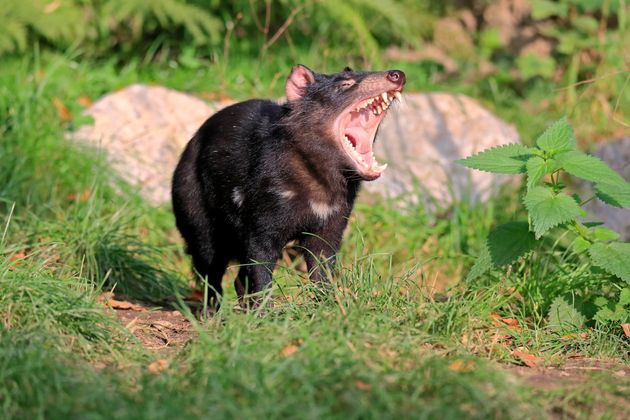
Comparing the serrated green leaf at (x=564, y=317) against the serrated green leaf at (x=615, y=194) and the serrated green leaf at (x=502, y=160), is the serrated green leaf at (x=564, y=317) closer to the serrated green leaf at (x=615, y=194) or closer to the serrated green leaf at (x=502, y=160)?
the serrated green leaf at (x=615, y=194)

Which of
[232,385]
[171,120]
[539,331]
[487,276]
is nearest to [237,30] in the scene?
[171,120]

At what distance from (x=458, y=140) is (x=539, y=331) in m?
3.08

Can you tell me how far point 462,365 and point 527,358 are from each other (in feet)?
2.02

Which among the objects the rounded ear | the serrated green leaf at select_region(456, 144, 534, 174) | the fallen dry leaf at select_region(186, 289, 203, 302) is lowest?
the fallen dry leaf at select_region(186, 289, 203, 302)

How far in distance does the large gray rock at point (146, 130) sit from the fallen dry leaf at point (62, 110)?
0.43ft

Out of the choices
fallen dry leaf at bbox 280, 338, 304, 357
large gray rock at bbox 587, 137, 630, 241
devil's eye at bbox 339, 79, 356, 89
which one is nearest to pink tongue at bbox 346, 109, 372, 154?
devil's eye at bbox 339, 79, 356, 89

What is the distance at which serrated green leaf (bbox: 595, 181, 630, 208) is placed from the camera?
4156 millimetres

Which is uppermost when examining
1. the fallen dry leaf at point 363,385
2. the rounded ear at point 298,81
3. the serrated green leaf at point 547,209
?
the rounded ear at point 298,81

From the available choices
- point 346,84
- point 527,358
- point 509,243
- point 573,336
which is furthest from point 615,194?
point 346,84

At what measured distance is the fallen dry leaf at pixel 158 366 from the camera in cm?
337

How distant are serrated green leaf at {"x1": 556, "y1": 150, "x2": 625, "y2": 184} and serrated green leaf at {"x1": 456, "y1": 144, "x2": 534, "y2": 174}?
15 cm

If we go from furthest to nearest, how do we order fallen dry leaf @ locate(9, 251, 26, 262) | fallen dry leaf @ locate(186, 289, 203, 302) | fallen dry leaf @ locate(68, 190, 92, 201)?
fallen dry leaf @ locate(68, 190, 92, 201) < fallen dry leaf @ locate(186, 289, 203, 302) < fallen dry leaf @ locate(9, 251, 26, 262)

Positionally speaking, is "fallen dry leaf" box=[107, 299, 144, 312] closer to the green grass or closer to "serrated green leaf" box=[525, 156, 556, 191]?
the green grass

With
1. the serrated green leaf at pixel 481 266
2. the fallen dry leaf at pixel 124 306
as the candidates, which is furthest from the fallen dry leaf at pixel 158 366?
the serrated green leaf at pixel 481 266
